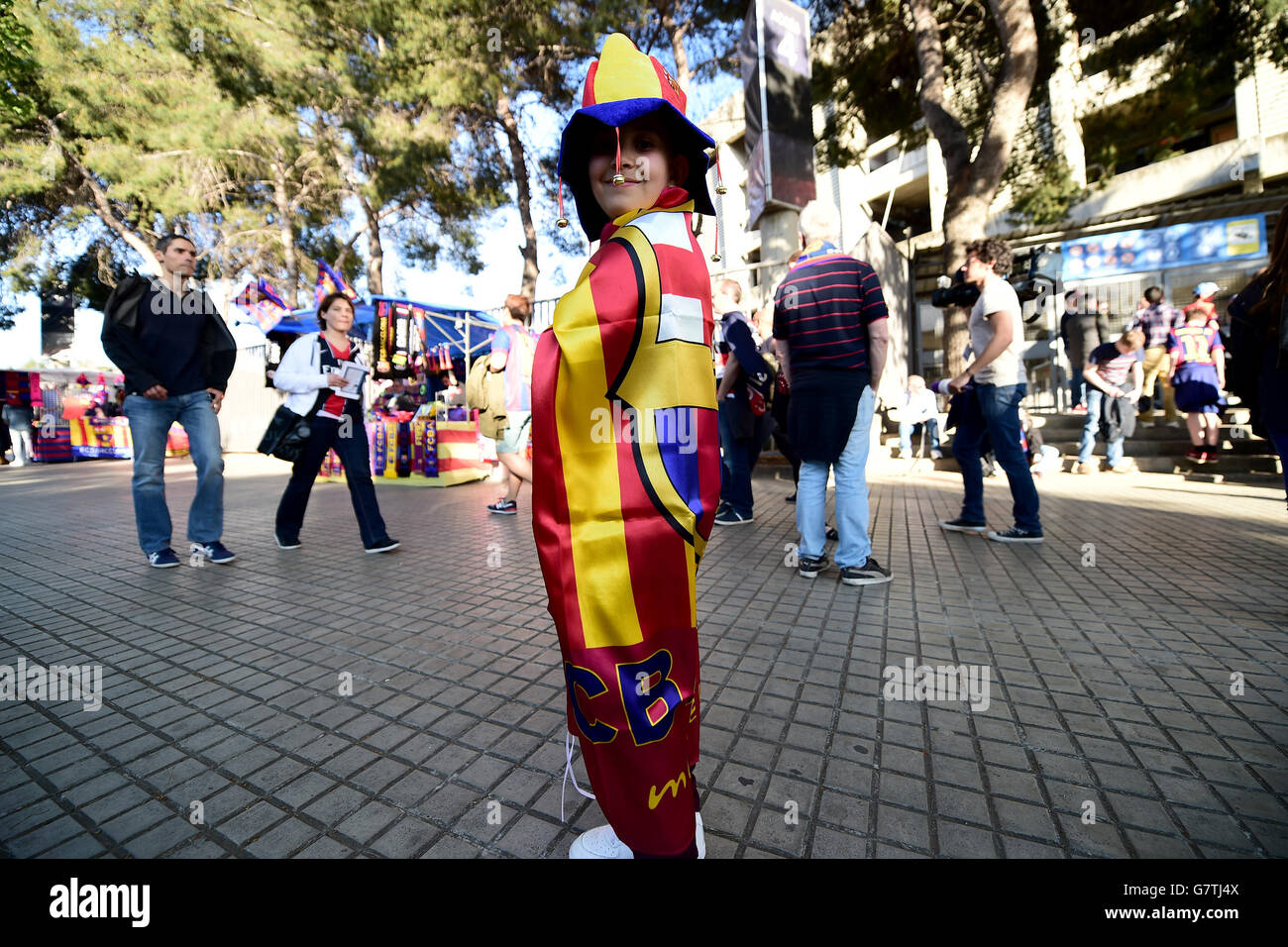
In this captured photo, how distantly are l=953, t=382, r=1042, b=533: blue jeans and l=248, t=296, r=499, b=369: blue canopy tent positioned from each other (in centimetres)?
935

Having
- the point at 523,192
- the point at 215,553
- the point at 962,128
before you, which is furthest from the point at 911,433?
the point at 523,192

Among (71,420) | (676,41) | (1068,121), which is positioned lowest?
(71,420)

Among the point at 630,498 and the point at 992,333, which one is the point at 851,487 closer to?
the point at 992,333

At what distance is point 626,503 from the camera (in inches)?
45.5

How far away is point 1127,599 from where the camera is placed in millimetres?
3234

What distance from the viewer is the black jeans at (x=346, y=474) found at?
466 centimetres

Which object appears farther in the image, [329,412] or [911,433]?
[911,433]

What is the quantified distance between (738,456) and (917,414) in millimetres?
5722

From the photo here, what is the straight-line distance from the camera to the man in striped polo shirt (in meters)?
3.53

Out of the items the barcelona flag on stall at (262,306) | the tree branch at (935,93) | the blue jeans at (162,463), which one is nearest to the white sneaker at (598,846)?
the blue jeans at (162,463)

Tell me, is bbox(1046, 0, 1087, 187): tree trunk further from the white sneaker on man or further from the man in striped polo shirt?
the white sneaker on man

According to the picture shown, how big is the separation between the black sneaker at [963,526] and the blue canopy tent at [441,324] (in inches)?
367

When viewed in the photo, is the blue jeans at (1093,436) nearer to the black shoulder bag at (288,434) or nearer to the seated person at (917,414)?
the seated person at (917,414)

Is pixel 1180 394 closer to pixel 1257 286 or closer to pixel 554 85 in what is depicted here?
pixel 1257 286
